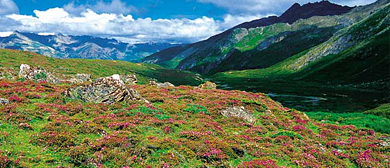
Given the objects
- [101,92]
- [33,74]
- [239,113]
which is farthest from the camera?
[33,74]

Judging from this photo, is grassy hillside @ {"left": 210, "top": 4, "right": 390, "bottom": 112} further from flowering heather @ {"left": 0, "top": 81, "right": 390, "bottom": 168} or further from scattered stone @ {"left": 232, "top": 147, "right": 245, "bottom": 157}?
scattered stone @ {"left": 232, "top": 147, "right": 245, "bottom": 157}

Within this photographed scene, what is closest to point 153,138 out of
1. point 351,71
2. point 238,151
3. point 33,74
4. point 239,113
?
point 238,151

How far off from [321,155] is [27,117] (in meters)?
22.4

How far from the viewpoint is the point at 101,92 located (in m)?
24.5

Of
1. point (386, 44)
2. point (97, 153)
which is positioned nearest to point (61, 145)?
point (97, 153)

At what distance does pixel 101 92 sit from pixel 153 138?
11761 mm

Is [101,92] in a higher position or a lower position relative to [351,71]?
higher

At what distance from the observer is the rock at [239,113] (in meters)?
25.6

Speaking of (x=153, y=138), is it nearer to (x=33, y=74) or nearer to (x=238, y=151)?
(x=238, y=151)

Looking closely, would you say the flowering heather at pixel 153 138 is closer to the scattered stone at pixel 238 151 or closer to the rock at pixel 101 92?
the scattered stone at pixel 238 151

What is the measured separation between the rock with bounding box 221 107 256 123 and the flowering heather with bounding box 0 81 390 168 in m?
0.69

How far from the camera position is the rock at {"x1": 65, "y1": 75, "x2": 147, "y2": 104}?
23.9m

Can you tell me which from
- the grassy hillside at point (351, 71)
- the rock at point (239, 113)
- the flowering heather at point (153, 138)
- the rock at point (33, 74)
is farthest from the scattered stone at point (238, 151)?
the grassy hillside at point (351, 71)

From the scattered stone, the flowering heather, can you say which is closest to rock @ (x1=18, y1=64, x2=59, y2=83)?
the flowering heather
